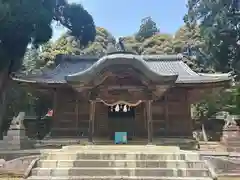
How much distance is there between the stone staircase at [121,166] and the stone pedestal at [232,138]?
21.9 feet

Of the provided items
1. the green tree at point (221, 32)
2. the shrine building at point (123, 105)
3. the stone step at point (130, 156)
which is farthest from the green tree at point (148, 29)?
the stone step at point (130, 156)

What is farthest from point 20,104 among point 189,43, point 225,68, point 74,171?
point 189,43

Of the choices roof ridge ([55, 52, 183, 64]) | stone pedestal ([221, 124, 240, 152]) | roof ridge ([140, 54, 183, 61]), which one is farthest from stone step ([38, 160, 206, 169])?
roof ridge ([55, 52, 183, 64])

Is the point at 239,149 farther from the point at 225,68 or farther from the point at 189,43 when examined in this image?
the point at 189,43

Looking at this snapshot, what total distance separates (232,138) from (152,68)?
233 inches

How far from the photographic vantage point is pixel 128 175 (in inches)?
378

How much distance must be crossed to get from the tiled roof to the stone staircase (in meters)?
4.59

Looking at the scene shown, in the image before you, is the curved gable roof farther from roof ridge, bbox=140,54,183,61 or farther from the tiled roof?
roof ridge, bbox=140,54,183,61

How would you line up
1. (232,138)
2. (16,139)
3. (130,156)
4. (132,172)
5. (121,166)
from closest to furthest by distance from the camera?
(132,172)
(121,166)
(130,156)
(16,139)
(232,138)

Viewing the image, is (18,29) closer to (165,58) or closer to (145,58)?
(145,58)

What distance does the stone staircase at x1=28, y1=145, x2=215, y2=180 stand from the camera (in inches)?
378

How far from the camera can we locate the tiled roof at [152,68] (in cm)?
1565

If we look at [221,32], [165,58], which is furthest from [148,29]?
[165,58]

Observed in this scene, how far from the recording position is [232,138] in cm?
1677
